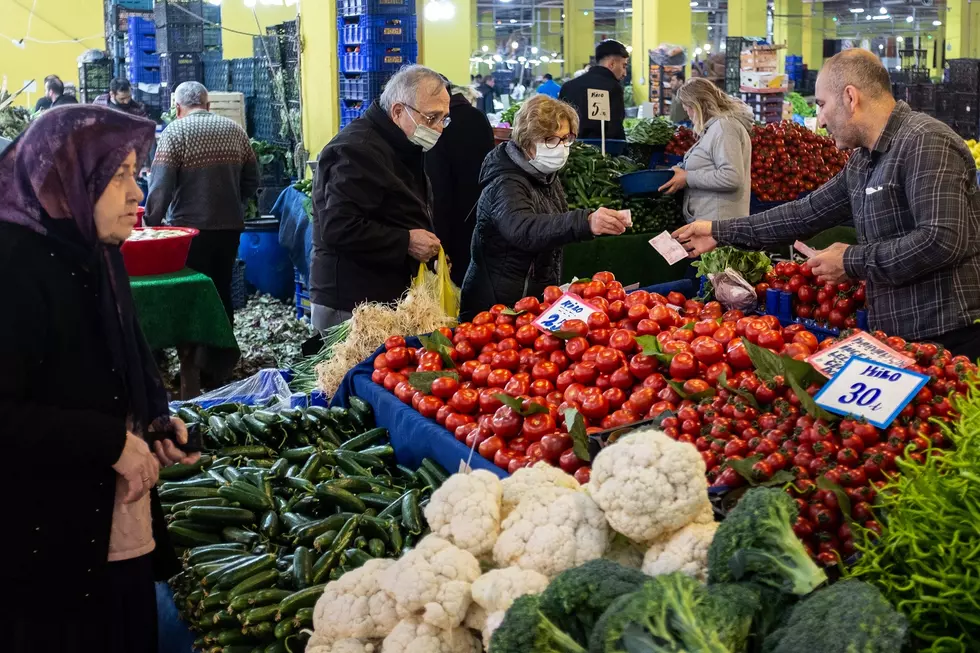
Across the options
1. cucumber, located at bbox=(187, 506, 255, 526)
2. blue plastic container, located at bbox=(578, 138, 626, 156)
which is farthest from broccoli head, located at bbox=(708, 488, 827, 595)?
blue plastic container, located at bbox=(578, 138, 626, 156)

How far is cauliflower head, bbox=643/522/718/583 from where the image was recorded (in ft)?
5.52

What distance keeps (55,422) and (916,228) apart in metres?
2.62

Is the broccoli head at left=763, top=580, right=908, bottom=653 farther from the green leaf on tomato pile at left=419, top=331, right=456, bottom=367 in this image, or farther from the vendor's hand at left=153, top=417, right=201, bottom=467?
the green leaf on tomato pile at left=419, top=331, right=456, bottom=367

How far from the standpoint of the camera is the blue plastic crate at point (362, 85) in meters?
8.98

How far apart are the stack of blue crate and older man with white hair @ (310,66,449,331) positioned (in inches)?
185

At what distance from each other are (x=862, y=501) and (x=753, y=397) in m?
0.55

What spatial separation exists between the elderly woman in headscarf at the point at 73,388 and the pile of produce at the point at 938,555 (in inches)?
58.5

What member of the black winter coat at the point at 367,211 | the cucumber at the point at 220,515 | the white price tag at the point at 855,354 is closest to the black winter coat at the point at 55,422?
the cucumber at the point at 220,515

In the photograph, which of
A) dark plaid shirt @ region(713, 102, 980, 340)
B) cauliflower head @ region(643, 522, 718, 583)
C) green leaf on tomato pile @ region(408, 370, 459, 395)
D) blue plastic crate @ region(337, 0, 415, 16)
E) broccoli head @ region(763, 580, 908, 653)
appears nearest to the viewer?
broccoli head @ region(763, 580, 908, 653)

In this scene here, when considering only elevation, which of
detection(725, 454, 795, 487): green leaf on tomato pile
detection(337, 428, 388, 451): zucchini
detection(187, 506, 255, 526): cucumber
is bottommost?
detection(187, 506, 255, 526): cucumber

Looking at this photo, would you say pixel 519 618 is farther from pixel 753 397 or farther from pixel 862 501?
pixel 753 397

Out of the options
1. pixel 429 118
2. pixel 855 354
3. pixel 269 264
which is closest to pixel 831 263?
pixel 855 354

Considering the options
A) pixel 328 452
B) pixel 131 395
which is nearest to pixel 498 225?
pixel 328 452

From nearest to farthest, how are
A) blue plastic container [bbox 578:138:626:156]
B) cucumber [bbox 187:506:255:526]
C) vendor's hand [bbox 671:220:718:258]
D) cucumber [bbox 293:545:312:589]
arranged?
cucumber [bbox 293:545:312:589]
cucumber [bbox 187:506:255:526]
vendor's hand [bbox 671:220:718:258]
blue plastic container [bbox 578:138:626:156]
